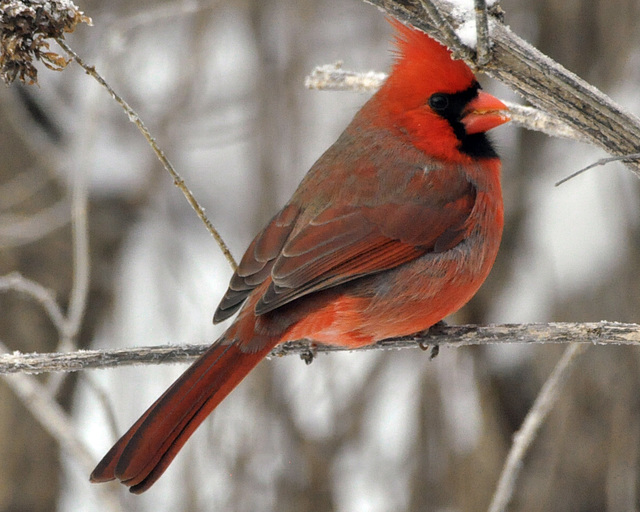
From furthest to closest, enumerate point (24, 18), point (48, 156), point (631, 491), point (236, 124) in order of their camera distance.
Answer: point (236, 124) < point (48, 156) < point (631, 491) < point (24, 18)

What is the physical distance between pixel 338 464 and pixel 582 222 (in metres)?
1.83

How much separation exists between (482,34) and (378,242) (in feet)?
3.19

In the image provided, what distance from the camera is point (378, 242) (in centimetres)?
266

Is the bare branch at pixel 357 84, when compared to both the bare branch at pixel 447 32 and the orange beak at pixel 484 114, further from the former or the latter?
the bare branch at pixel 447 32

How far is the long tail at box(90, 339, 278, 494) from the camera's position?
7.60 feet

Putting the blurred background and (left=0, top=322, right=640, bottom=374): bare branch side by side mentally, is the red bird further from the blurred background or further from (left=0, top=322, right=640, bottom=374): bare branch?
the blurred background

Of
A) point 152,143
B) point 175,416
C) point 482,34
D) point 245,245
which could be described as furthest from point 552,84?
point 245,245

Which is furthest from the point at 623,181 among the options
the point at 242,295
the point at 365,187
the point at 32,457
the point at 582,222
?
the point at 32,457

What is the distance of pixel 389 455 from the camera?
13.9 ft

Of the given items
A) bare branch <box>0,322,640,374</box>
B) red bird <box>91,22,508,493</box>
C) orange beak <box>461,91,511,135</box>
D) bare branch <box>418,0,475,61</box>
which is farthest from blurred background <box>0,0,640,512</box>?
bare branch <box>418,0,475,61</box>

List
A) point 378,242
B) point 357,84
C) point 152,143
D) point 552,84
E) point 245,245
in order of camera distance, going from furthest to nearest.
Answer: point 245,245 < point 357,84 < point 378,242 < point 152,143 < point 552,84

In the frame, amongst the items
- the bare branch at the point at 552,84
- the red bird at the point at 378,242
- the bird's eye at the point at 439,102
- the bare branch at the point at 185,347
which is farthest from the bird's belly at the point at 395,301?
the bare branch at the point at 552,84

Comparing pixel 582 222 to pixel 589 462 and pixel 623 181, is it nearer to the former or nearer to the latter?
pixel 623 181

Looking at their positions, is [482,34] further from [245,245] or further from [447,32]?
[245,245]
